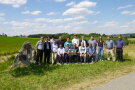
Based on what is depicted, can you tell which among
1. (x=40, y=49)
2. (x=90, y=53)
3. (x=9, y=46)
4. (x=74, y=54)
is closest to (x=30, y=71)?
(x=40, y=49)

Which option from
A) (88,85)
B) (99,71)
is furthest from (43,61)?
(88,85)

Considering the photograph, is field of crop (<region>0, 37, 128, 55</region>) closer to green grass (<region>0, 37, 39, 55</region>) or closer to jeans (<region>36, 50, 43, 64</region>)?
green grass (<region>0, 37, 39, 55</region>)

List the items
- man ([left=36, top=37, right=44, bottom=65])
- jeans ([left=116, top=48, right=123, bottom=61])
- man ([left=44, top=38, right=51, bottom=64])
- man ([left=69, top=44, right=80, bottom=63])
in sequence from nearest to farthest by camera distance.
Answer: man ([left=36, top=37, right=44, bottom=65]), man ([left=44, top=38, right=51, bottom=64]), man ([left=69, top=44, right=80, bottom=63]), jeans ([left=116, top=48, right=123, bottom=61])

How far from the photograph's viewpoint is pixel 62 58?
51.2 feet

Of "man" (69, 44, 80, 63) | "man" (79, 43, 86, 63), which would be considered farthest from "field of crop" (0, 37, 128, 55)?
"man" (79, 43, 86, 63)

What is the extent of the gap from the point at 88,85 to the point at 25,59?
735cm

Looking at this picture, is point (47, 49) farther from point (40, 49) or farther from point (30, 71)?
point (30, 71)

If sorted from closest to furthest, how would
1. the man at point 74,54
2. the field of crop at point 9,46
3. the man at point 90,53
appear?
the man at point 74,54
the man at point 90,53
the field of crop at point 9,46

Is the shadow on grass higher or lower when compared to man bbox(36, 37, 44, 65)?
lower

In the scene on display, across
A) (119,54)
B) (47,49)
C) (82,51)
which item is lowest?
(119,54)

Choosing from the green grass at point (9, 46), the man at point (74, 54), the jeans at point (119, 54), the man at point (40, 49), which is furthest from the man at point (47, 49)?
the green grass at point (9, 46)

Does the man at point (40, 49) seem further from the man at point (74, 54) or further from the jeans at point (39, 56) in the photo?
the man at point (74, 54)

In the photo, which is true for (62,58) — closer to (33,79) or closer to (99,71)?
(99,71)

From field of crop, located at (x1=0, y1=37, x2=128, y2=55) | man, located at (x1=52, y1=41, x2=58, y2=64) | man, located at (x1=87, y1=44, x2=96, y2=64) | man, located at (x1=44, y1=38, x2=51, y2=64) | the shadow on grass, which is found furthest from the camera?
field of crop, located at (x1=0, y1=37, x2=128, y2=55)
